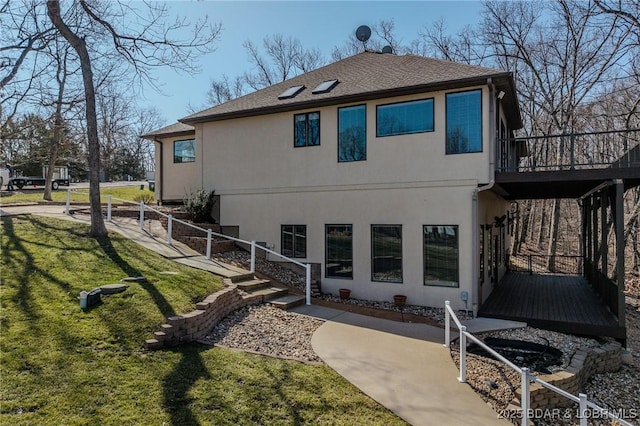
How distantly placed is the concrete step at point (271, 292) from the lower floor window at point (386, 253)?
104 inches

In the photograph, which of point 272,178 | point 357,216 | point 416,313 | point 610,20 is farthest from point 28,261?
point 610,20

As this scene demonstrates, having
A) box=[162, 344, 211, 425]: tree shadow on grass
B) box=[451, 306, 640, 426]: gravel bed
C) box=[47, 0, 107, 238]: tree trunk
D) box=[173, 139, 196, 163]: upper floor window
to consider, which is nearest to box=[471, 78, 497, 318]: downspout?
box=[451, 306, 640, 426]: gravel bed

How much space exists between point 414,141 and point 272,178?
4.70 m

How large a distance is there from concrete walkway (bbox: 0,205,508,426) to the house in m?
2.03

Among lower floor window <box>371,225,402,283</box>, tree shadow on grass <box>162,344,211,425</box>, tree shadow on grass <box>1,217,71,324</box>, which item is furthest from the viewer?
lower floor window <box>371,225,402,283</box>

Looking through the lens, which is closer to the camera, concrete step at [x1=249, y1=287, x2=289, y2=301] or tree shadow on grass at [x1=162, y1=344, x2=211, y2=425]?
tree shadow on grass at [x1=162, y1=344, x2=211, y2=425]

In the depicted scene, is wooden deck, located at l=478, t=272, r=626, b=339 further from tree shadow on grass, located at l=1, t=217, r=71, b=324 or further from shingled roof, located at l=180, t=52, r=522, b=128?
tree shadow on grass, located at l=1, t=217, r=71, b=324

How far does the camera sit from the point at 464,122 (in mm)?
10102

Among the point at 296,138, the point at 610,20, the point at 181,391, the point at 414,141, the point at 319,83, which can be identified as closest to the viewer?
the point at 181,391

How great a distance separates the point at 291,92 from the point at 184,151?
600 cm

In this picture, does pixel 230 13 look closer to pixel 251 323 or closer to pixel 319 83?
pixel 319 83

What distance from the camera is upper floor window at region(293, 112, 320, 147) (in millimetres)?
12180

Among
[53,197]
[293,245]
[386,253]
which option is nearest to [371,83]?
[386,253]

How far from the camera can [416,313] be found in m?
10.0
